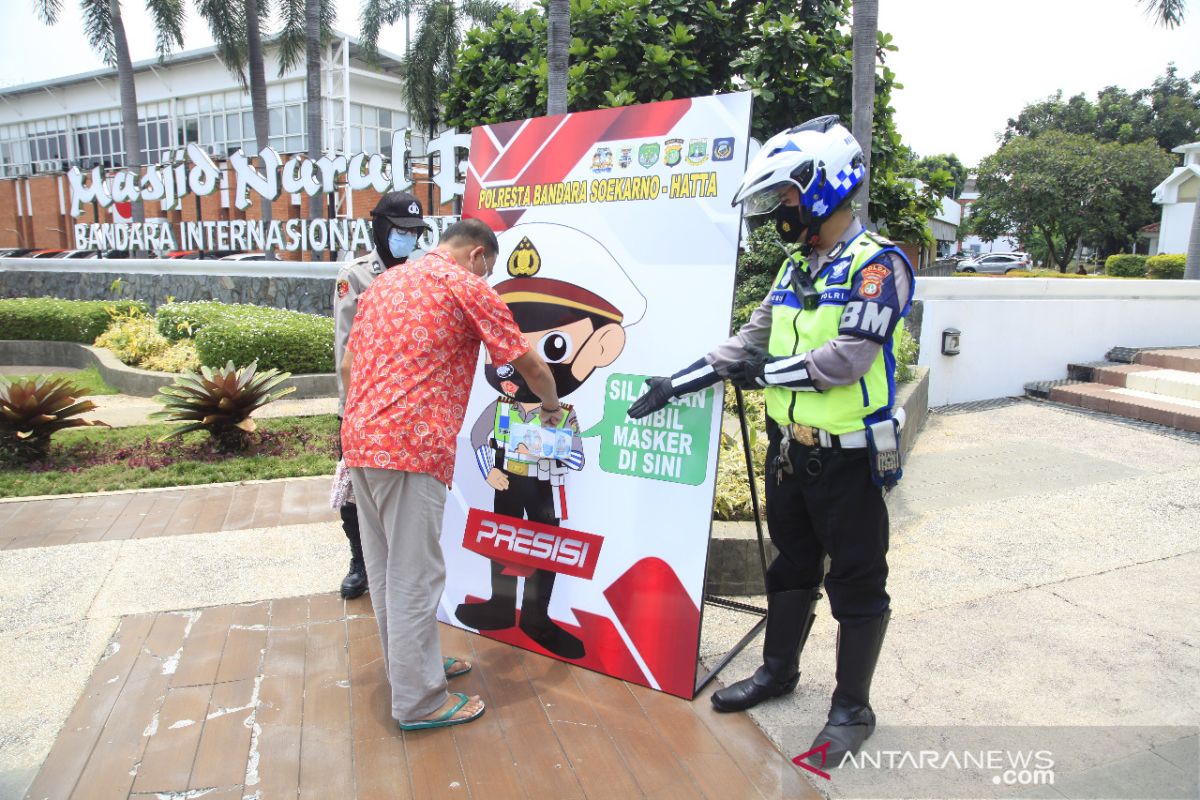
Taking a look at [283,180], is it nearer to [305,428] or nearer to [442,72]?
[305,428]

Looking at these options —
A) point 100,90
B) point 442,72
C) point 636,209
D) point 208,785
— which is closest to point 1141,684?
point 636,209

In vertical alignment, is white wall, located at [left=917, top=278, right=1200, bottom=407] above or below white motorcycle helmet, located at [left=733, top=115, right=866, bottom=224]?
below

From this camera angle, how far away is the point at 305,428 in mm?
7723

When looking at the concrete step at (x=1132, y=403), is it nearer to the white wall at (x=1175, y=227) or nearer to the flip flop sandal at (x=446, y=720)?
the flip flop sandal at (x=446, y=720)

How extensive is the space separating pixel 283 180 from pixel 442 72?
1608 cm

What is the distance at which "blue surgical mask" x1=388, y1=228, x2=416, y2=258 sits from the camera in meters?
3.72

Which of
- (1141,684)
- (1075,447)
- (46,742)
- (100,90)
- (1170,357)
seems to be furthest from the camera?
(100,90)

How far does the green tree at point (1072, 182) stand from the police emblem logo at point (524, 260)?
3457 cm

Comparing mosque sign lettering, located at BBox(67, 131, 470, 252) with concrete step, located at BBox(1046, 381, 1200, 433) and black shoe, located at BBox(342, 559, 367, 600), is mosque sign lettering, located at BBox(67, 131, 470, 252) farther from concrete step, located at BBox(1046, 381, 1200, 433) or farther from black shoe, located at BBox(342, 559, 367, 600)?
black shoe, located at BBox(342, 559, 367, 600)

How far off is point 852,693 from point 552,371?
1769 mm

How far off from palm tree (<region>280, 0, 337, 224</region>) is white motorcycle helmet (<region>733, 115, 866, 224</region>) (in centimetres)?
1619

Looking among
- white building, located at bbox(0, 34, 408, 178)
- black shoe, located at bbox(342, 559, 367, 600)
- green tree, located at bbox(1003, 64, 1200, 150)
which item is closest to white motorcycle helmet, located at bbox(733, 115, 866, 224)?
black shoe, located at bbox(342, 559, 367, 600)

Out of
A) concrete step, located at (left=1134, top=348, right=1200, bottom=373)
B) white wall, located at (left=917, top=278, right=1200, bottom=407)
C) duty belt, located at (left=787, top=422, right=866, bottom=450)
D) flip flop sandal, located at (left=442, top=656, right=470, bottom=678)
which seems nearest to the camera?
duty belt, located at (left=787, top=422, right=866, bottom=450)

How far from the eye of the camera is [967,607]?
3.96m
